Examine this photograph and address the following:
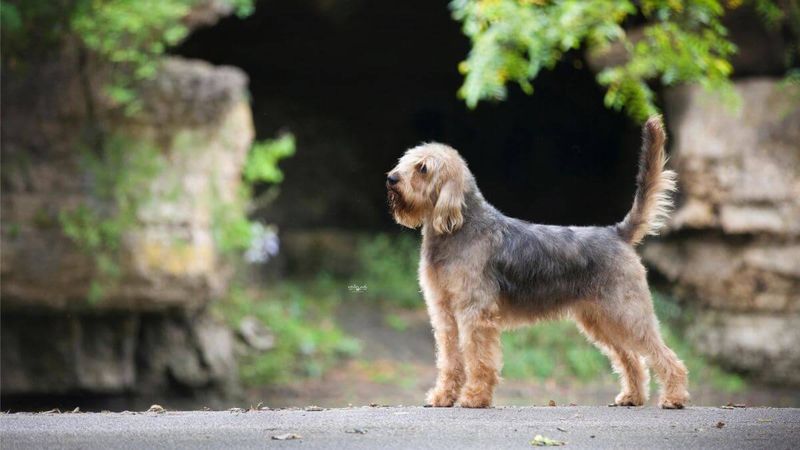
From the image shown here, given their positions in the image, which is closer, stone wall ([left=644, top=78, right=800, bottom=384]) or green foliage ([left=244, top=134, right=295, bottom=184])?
stone wall ([left=644, top=78, right=800, bottom=384])

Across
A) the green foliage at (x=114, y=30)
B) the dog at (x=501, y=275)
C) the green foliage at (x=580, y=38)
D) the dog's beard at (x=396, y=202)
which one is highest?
the green foliage at (x=580, y=38)

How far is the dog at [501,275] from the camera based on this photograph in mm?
7375

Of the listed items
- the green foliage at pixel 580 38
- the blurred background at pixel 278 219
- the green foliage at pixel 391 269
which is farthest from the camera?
the green foliage at pixel 391 269

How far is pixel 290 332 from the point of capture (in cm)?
1712

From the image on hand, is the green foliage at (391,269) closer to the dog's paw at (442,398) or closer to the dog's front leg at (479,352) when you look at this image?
the dog's paw at (442,398)

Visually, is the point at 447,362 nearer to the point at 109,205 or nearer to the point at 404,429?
the point at 404,429

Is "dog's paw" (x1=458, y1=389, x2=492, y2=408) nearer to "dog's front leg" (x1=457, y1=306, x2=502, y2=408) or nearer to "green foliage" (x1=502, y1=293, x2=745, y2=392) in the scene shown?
"dog's front leg" (x1=457, y1=306, x2=502, y2=408)

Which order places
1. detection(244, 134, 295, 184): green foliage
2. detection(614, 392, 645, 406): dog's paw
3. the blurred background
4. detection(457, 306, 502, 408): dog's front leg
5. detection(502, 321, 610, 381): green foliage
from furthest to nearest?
detection(502, 321, 610, 381): green foliage → detection(244, 134, 295, 184): green foliage → the blurred background → detection(614, 392, 645, 406): dog's paw → detection(457, 306, 502, 408): dog's front leg

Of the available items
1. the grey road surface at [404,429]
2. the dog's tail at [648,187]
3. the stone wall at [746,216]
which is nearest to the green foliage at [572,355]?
the stone wall at [746,216]

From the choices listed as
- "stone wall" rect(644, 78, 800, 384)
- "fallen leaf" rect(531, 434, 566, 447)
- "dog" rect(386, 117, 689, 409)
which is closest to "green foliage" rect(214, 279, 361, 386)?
"stone wall" rect(644, 78, 800, 384)

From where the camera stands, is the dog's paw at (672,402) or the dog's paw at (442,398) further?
the dog's paw at (672,402)

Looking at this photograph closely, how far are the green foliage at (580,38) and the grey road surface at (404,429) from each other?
3619 mm

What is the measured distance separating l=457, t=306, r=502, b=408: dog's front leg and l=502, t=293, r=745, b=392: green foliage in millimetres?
9102

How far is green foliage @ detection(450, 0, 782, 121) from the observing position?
9.70 m
